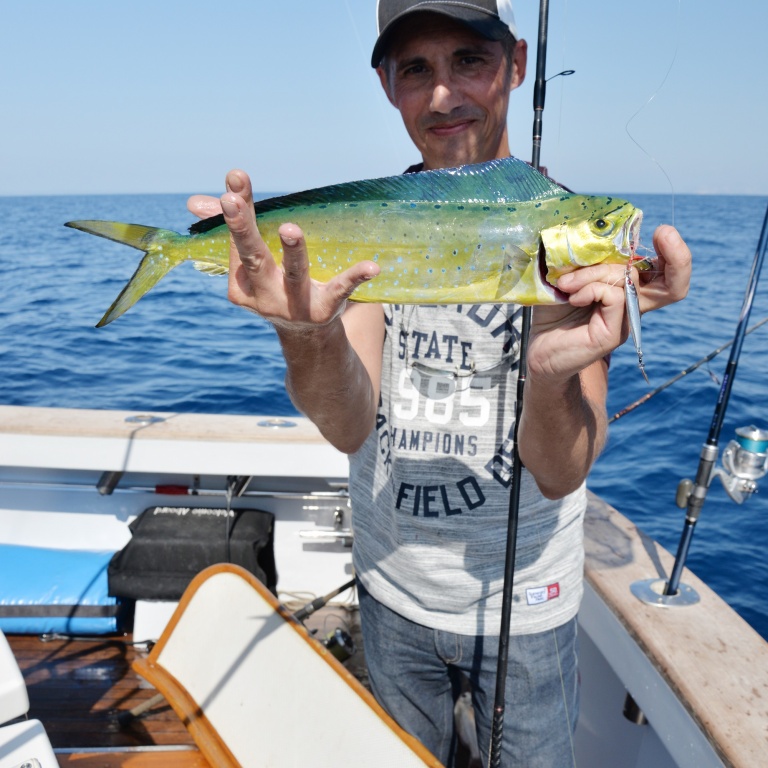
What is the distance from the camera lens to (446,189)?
1.55 metres

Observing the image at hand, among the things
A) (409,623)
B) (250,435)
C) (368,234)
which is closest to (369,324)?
(368,234)

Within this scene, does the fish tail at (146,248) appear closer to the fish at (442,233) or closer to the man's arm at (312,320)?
the fish at (442,233)

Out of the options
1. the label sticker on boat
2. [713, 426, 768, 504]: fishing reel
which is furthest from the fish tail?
[713, 426, 768, 504]: fishing reel

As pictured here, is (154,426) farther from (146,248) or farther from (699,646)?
(699,646)

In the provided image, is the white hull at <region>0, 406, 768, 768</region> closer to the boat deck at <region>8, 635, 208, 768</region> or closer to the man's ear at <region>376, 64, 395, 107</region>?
the boat deck at <region>8, 635, 208, 768</region>

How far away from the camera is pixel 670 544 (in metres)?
6.14

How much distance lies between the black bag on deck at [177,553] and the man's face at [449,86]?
8.30ft

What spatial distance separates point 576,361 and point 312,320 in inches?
22.0

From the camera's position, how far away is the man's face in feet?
6.36

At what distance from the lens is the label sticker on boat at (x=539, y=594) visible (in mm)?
2057

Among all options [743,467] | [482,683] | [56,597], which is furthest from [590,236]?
[56,597]

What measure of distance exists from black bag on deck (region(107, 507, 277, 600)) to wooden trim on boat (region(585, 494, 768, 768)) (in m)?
1.84

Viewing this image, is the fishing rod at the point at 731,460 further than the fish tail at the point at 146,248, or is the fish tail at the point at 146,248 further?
the fishing rod at the point at 731,460

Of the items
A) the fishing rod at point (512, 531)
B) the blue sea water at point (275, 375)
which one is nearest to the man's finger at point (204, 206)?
the fishing rod at point (512, 531)
